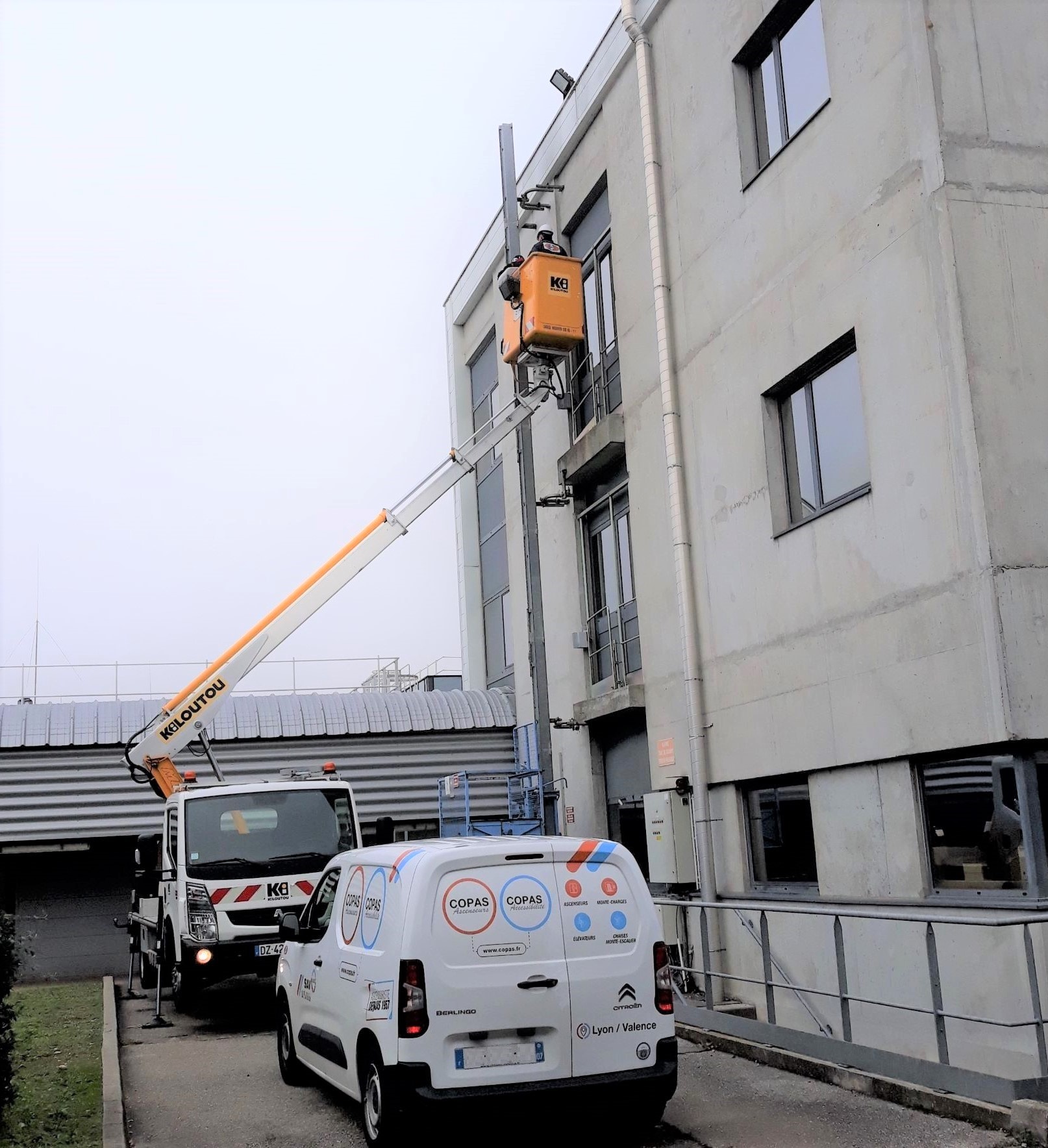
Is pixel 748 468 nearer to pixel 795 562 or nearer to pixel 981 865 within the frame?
pixel 795 562

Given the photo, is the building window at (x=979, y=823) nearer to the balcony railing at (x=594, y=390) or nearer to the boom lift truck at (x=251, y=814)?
the boom lift truck at (x=251, y=814)

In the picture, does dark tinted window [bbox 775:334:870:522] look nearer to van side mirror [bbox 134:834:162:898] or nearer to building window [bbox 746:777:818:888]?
building window [bbox 746:777:818:888]

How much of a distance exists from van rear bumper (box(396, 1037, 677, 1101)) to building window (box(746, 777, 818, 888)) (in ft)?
15.5

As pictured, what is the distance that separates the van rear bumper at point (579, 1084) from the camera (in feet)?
22.3

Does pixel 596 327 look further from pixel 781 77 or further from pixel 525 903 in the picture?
pixel 525 903

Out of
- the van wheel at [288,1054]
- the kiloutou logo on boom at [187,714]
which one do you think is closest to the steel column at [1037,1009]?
the van wheel at [288,1054]

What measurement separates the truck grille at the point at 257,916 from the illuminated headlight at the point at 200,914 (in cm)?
18

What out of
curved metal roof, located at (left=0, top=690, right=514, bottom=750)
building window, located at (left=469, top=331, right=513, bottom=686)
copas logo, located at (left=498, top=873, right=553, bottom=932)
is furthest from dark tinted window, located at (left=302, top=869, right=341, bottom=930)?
building window, located at (left=469, top=331, right=513, bottom=686)

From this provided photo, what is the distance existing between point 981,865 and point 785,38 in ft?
26.5

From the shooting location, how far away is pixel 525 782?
19719 millimetres

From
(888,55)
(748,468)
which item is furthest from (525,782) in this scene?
(888,55)

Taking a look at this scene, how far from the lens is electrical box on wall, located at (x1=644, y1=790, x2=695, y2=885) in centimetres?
1355

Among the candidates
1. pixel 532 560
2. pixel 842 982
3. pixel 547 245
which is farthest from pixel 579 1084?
pixel 532 560

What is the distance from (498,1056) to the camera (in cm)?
691
